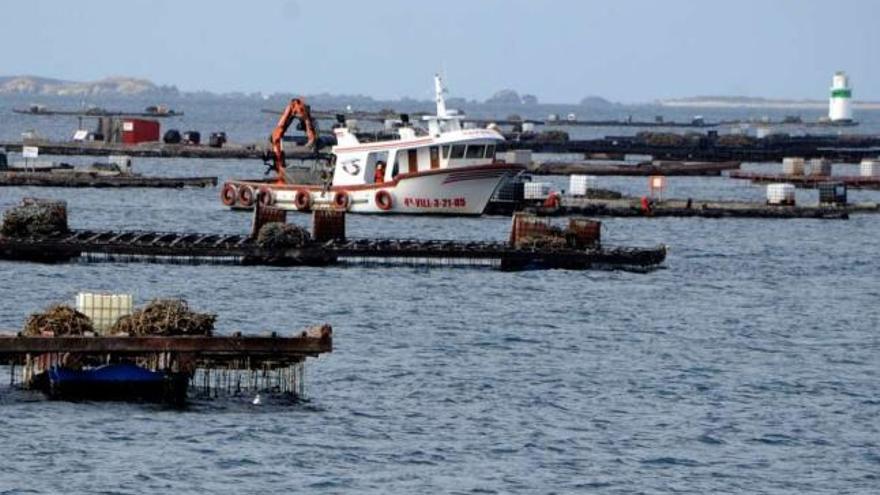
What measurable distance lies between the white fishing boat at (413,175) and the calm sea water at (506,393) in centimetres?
1485

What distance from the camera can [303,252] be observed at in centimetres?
6969

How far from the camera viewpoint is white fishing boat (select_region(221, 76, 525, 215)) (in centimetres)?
9256

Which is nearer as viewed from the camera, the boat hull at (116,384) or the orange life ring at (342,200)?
the boat hull at (116,384)

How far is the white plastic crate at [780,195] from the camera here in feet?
340

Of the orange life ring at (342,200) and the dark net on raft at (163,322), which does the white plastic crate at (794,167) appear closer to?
the orange life ring at (342,200)

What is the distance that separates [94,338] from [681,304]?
27.4 m

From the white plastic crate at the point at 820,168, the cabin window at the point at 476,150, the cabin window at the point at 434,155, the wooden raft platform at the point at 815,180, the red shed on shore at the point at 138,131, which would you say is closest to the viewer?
the cabin window at the point at 434,155

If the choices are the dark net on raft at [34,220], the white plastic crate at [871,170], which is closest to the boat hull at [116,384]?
the dark net on raft at [34,220]

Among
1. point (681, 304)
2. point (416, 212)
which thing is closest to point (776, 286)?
point (681, 304)

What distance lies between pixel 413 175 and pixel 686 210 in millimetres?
13025

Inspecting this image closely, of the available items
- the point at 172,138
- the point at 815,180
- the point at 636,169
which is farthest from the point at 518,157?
the point at 172,138

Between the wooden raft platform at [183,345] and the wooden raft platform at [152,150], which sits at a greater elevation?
the wooden raft platform at [152,150]

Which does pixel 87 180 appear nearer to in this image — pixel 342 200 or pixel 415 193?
pixel 342 200

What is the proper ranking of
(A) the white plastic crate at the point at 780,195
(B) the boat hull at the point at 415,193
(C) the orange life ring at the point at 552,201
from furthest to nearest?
1. (A) the white plastic crate at the point at 780,195
2. (C) the orange life ring at the point at 552,201
3. (B) the boat hull at the point at 415,193
